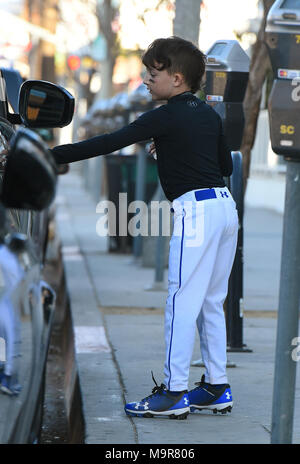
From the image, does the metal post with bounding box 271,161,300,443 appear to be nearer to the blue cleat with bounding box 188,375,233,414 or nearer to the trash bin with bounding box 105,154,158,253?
the blue cleat with bounding box 188,375,233,414

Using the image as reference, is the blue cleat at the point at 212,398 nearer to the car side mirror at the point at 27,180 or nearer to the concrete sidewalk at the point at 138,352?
the concrete sidewalk at the point at 138,352

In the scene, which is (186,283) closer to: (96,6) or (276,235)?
(276,235)

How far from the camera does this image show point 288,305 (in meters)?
3.89

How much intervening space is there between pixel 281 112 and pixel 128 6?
912 inches

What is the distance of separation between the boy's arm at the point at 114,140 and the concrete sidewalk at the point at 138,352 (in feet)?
3.84

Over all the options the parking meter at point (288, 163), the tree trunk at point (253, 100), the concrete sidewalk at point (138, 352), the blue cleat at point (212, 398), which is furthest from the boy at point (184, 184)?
the tree trunk at point (253, 100)

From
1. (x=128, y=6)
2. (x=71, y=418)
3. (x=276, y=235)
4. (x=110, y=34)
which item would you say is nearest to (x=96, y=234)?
(x=276, y=235)

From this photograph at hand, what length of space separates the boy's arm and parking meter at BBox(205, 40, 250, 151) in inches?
50.9

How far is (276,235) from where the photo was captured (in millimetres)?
16406

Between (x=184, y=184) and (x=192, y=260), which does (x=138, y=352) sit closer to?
(x=192, y=260)

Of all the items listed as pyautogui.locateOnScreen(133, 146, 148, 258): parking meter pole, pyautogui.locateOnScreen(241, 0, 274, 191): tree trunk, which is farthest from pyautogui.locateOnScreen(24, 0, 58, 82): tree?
pyautogui.locateOnScreen(241, 0, 274, 191): tree trunk

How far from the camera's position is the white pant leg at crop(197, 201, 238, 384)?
5.09m

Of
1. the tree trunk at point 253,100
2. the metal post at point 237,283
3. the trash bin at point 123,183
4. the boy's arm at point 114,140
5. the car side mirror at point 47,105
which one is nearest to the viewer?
the boy's arm at point 114,140

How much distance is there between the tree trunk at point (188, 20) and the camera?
28.8 ft
